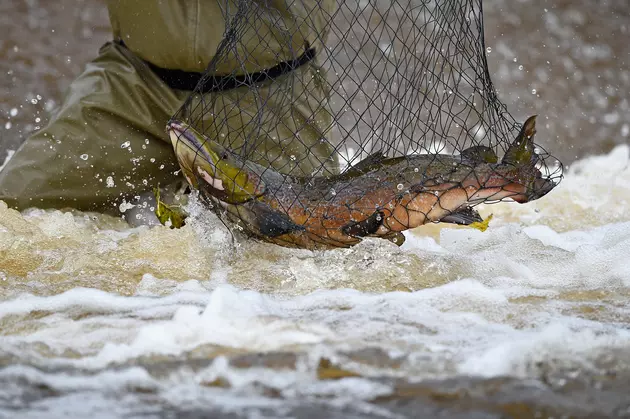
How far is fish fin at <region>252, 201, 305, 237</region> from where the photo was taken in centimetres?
258

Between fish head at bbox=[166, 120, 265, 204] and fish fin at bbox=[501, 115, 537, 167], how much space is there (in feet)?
2.46

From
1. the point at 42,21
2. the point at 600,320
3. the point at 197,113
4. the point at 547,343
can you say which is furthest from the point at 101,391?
the point at 42,21

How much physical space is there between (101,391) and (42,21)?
5854mm

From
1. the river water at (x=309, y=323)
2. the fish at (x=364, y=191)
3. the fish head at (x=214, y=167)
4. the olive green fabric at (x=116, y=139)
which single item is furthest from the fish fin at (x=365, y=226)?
the olive green fabric at (x=116, y=139)

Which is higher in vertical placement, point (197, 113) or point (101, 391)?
point (197, 113)

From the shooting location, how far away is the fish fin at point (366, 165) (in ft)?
8.77

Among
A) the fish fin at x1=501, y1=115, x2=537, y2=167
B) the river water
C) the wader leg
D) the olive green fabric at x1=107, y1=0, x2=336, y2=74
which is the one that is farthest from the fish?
the wader leg

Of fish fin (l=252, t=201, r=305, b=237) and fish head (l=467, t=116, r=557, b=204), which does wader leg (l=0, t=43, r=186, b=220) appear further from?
fish head (l=467, t=116, r=557, b=204)

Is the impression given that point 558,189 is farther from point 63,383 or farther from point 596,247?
point 63,383

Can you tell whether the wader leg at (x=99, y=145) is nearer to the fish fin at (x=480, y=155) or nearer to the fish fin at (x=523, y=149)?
the fish fin at (x=480, y=155)

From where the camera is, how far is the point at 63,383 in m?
1.70

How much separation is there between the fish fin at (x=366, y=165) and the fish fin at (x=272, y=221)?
24cm

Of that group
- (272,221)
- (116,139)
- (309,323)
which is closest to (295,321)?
(309,323)

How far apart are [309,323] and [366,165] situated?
2.60 feet
